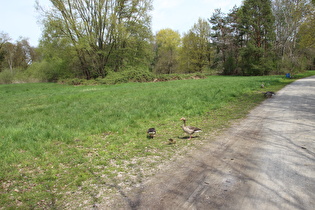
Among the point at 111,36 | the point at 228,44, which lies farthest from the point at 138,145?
the point at 228,44

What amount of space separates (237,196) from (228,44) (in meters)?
55.3

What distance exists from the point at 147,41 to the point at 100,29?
31.9ft

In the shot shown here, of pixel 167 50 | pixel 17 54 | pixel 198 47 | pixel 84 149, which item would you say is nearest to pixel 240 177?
pixel 84 149

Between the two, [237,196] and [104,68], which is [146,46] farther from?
[237,196]

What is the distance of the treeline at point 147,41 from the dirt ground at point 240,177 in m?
24.1

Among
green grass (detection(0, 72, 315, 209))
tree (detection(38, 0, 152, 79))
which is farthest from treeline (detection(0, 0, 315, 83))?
green grass (detection(0, 72, 315, 209))

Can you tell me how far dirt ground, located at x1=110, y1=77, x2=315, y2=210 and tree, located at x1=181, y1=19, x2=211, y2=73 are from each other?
55.6 metres

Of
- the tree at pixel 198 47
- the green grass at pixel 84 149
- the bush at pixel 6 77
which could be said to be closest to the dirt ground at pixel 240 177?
the green grass at pixel 84 149

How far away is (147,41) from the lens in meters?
42.5

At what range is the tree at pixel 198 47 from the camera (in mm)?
58688

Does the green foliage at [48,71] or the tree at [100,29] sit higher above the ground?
the tree at [100,29]

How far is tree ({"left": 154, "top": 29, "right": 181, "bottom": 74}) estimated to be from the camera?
65.5 metres

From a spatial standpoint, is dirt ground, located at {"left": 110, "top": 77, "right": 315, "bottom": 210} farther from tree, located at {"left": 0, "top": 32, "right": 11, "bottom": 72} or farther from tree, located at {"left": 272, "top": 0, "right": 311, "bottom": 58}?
tree, located at {"left": 0, "top": 32, "right": 11, "bottom": 72}

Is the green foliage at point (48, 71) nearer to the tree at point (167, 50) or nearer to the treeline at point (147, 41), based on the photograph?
the treeline at point (147, 41)
